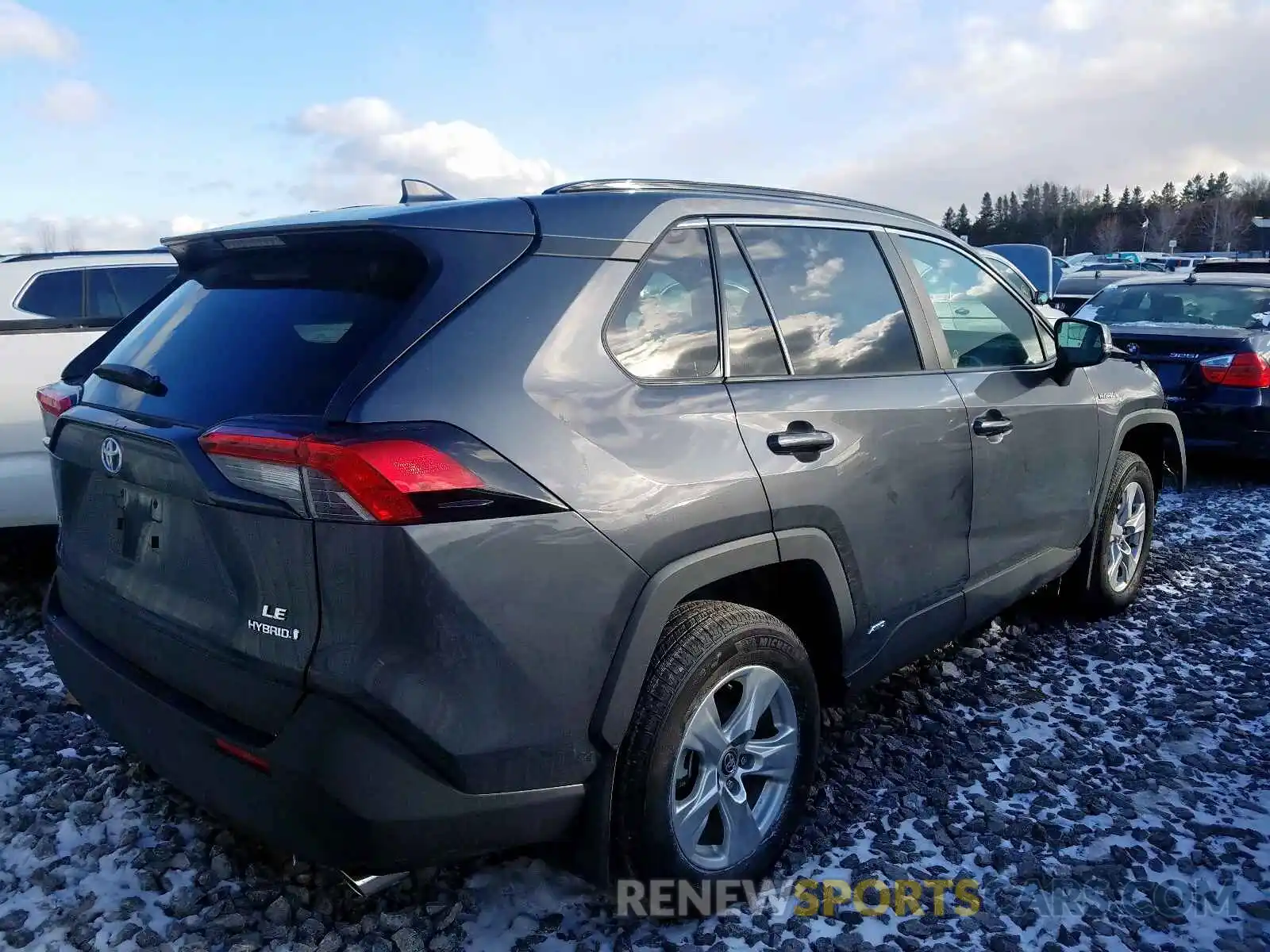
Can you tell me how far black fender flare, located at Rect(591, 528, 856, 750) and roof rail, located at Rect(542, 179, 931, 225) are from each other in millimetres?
947

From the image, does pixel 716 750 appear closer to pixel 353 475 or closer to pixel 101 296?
pixel 353 475

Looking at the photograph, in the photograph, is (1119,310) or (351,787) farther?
(1119,310)

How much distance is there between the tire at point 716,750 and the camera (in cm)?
218

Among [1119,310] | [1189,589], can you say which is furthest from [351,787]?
[1119,310]

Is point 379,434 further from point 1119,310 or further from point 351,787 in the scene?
point 1119,310

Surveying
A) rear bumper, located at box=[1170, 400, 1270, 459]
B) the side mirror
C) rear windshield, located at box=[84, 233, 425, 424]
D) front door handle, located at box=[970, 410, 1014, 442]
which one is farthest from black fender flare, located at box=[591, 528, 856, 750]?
rear bumper, located at box=[1170, 400, 1270, 459]

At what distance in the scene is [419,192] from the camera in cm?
274

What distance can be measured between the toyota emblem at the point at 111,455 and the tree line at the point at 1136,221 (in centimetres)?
8230

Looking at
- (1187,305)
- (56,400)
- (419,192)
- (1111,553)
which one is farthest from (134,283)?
(1187,305)

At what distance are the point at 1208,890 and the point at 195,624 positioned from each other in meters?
2.66

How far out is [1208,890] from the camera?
2.56 m

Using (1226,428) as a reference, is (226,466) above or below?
above

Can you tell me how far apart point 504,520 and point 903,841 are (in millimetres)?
1675

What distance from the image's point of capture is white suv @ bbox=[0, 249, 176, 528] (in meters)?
4.29
